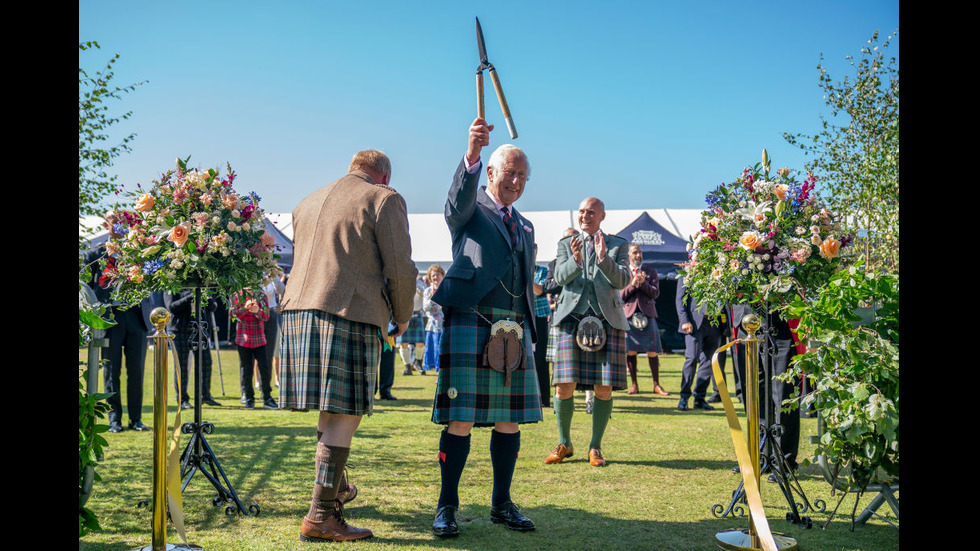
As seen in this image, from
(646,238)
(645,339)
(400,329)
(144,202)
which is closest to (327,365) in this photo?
(400,329)

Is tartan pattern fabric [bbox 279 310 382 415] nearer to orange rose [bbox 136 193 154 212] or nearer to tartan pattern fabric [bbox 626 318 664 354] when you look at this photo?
orange rose [bbox 136 193 154 212]

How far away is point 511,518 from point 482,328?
1.02m

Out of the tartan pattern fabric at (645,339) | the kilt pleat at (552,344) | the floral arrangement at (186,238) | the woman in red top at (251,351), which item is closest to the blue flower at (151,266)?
the floral arrangement at (186,238)

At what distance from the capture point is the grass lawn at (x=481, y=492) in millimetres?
3859

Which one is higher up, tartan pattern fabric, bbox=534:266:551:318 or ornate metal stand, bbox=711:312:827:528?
tartan pattern fabric, bbox=534:266:551:318

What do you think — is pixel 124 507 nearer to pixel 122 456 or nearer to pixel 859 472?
pixel 122 456

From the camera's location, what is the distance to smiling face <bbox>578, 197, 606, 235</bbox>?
5.95 m

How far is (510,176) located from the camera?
4.30 meters

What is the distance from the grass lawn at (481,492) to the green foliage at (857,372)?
1.57 feet

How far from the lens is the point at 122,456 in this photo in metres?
6.02

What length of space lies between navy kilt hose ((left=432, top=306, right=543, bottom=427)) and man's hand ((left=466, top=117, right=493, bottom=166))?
0.83 meters

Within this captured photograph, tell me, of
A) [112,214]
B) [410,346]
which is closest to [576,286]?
[112,214]

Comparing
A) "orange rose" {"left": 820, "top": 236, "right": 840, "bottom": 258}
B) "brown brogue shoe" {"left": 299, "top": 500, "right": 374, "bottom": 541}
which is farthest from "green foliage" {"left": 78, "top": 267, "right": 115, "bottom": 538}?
"orange rose" {"left": 820, "top": 236, "right": 840, "bottom": 258}
